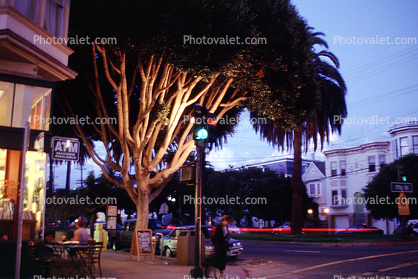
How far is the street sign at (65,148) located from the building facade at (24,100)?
1.27 meters

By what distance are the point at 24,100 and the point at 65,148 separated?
2.45m

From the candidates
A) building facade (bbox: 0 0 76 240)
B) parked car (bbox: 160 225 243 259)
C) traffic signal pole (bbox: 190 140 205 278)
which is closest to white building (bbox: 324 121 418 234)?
parked car (bbox: 160 225 243 259)

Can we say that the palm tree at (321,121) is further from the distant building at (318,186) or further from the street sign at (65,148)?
the distant building at (318,186)

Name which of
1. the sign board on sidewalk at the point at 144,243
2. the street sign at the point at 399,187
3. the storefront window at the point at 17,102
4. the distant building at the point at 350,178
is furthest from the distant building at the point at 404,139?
the storefront window at the point at 17,102

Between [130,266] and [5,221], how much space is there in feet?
15.2

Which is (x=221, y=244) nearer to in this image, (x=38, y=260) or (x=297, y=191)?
(x=38, y=260)

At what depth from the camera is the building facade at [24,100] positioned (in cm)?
1059

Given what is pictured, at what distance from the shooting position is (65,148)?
31.6 feet

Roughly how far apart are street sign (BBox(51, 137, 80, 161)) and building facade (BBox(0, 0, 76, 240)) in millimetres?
1269

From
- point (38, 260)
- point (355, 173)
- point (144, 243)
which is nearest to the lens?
point (38, 260)

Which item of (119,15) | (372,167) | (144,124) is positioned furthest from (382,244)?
(372,167)

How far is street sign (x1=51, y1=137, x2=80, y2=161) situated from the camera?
9500 mm

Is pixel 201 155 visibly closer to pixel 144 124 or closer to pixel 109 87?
pixel 144 124

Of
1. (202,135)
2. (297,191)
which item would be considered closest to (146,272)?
(202,135)
